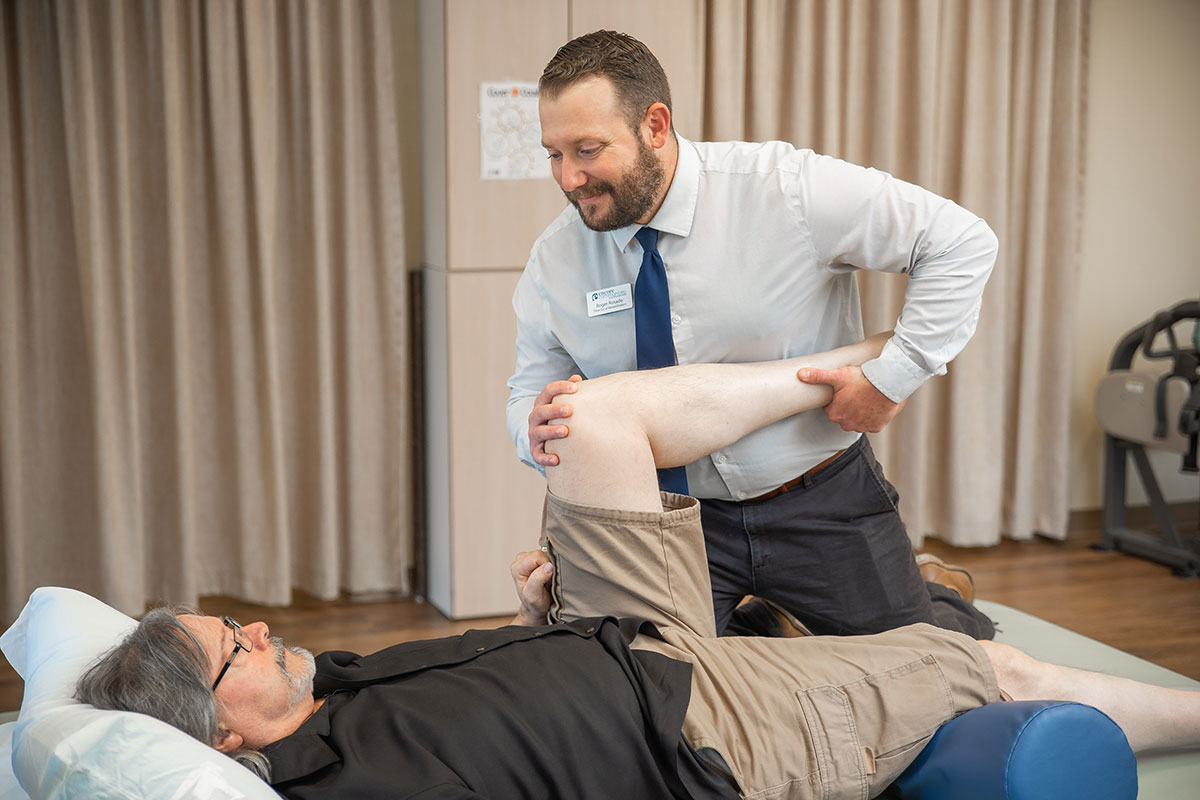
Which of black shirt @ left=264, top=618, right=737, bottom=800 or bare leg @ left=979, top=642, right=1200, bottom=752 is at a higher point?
black shirt @ left=264, top=618, right=737, bottom=800

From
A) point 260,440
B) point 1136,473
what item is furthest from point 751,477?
point 1136,473

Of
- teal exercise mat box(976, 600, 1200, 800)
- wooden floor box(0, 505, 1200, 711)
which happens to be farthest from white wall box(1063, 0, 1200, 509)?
teal exercise mat box(976, 600, 1200, 800)

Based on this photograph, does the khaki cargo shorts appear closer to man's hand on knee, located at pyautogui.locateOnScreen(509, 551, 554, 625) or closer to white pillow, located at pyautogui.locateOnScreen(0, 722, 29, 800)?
man's hand on knee, located at pyautogui.locateOnScreen(509, 551, 554, 625)

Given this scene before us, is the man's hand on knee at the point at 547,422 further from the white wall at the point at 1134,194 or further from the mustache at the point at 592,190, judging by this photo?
the white wall at the point at 1134,194

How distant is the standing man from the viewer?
1828 mm

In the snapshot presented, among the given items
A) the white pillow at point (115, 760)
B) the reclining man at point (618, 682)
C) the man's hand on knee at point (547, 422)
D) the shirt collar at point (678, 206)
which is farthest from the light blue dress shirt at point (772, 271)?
the white pillow at point (115, 760)

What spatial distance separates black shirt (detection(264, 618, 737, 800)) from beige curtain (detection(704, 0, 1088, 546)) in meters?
2.32

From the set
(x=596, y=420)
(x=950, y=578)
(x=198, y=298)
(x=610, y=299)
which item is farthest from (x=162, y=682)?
(x=198, y=298)

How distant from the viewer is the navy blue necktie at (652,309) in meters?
1.92

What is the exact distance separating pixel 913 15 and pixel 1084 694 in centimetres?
Result: 269

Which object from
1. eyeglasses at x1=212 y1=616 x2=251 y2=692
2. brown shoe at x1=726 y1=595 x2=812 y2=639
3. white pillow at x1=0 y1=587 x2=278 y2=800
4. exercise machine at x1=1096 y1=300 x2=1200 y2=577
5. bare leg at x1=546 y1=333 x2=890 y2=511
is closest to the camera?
white pillow at x1=0 y1=587 x2=278 y2=800

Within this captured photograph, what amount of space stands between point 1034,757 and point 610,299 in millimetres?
981

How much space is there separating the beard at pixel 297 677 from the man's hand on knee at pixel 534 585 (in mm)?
385

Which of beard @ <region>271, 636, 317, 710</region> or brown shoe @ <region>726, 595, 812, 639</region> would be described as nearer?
beard @ <region>271, 636, 317, 710</region>
